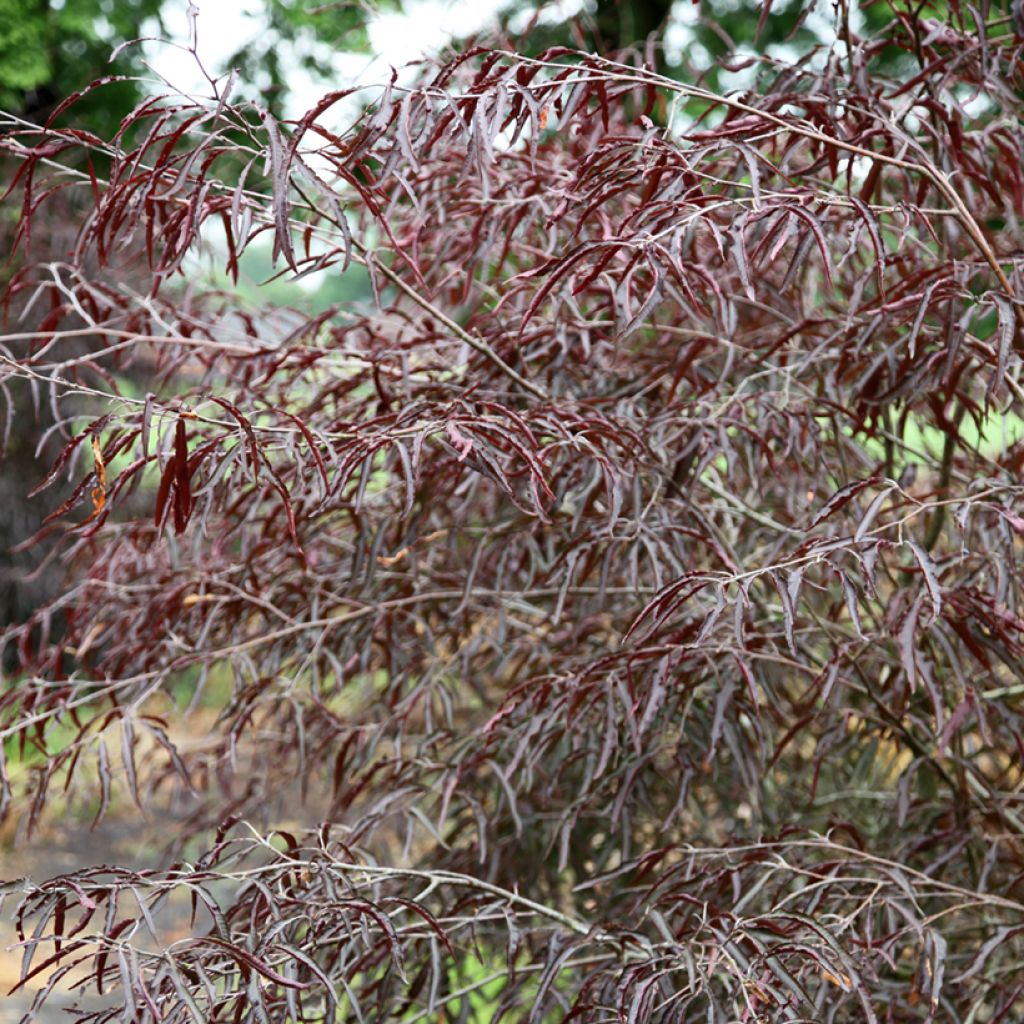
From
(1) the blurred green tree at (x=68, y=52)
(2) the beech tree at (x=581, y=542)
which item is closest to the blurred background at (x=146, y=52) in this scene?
(1) the blurred green tree at (x=68, y=52)

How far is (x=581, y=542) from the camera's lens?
157 centimetres

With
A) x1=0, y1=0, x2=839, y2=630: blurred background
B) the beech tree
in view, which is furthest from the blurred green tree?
the beech tree

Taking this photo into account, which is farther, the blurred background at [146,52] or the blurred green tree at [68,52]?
the blurred green tree at [68,52]

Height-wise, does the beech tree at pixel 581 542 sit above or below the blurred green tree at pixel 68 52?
below

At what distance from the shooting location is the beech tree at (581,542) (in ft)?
3.96

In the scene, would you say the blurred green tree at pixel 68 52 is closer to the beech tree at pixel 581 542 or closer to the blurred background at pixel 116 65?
the blurred background at pixel 116 65

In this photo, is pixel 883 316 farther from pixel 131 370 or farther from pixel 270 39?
pixel 270 39

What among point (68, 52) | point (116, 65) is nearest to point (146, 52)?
point (116, 65)

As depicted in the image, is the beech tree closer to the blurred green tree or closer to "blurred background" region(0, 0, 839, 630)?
"blurred background" region(0, 0, 839, 630)

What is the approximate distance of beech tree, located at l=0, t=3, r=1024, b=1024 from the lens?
121 centimetres

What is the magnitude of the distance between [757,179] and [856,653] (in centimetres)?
76

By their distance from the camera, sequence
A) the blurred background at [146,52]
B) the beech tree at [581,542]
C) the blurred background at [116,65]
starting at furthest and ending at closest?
the blurred background at [146,52] → the blurred background at [116,65] → the beech tree at [581,542]

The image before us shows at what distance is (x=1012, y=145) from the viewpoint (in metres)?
1.80

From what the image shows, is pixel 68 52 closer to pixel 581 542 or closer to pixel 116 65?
pixel 116 65
